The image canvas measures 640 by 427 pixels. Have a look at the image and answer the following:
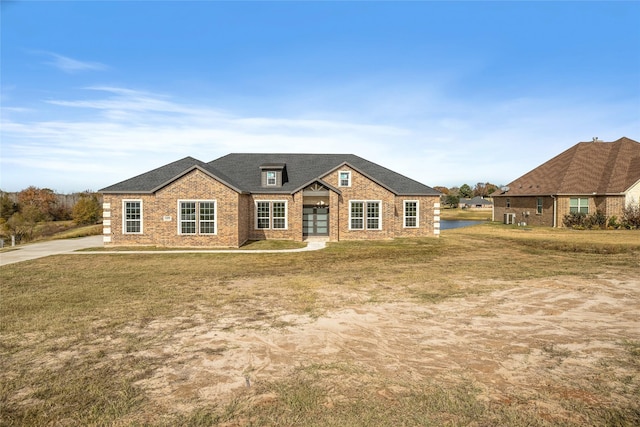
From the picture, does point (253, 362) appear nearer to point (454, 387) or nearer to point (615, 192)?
point (454, 387)

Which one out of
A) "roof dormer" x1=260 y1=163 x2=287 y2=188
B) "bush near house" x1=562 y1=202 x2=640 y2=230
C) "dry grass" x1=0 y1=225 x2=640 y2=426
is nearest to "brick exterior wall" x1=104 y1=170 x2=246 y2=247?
"roof dormer" x1=260 y1=163 x2=287 y2=188

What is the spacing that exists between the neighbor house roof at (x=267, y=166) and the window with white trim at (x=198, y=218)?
1959mm

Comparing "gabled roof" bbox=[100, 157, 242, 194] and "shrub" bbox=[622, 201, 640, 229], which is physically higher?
"gabled roof" bbox=[100, 157, 242, 194]

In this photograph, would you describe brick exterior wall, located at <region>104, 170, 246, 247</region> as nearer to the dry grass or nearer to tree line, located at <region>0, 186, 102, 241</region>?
the dry grass

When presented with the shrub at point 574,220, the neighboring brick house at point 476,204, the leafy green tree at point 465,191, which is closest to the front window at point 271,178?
the shrub at point 574,220

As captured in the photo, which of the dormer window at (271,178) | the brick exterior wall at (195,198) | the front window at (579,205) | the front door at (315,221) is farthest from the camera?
the front window at (579,205)

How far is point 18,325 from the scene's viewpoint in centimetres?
795

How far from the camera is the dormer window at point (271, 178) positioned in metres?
27.4

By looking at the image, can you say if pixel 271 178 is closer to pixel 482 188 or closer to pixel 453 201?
pixel 453 201

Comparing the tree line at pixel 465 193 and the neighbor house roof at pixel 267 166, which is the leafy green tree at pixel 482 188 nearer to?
the tree line at pixel 465 193

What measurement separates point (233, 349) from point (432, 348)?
3794 millimetres

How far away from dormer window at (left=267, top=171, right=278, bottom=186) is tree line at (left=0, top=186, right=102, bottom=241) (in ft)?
98.2

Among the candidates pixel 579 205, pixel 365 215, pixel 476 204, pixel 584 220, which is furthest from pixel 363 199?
pixel 476 204

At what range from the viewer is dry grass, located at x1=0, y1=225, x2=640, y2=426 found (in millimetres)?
4641
